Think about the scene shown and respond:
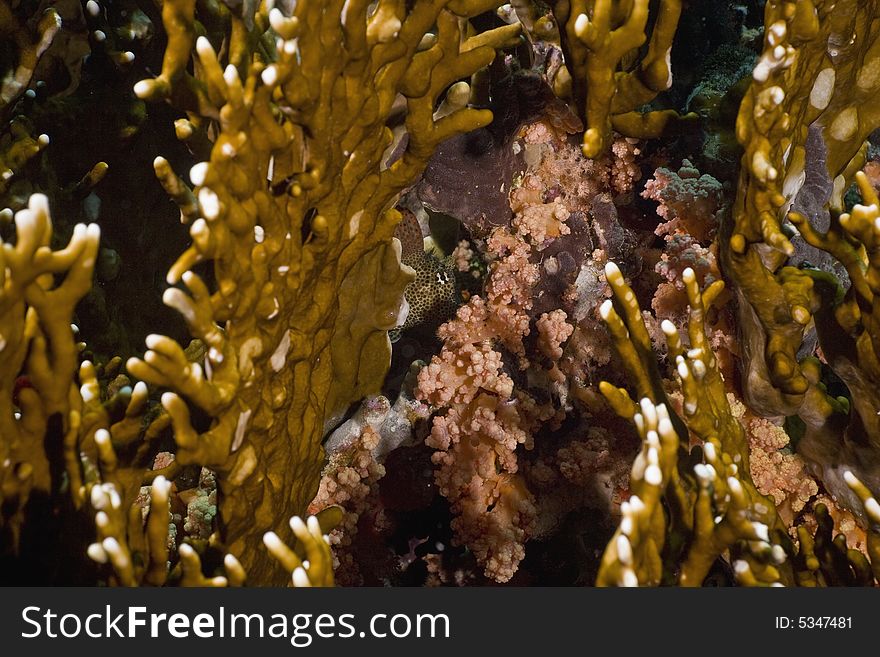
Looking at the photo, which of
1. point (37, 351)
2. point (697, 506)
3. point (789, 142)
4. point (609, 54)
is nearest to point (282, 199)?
point (37, 351)

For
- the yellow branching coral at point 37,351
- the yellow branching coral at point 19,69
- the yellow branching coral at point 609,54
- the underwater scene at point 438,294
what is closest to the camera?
the yellow branching coral at point 37,351

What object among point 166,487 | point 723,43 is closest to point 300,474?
point 166,487

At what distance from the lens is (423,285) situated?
3275 millimetres

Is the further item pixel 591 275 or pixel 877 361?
pixel 591 275

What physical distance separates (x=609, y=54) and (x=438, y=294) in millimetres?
1448

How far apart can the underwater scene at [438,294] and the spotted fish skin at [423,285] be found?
0.03 meters

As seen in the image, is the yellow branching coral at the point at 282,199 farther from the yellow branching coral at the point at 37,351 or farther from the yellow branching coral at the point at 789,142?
the yellow branching coral at the point at 789,142

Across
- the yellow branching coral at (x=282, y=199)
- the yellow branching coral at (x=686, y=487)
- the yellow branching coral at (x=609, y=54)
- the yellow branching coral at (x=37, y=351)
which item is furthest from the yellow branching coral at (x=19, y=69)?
the yellow branching coral at (x=686, y=487)

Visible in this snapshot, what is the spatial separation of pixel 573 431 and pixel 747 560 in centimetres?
117

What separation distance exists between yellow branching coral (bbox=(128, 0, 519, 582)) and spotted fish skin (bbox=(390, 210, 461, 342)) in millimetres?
668

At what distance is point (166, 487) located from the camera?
5.79ft

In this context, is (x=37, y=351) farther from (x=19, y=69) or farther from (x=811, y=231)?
(x=811, y=231)

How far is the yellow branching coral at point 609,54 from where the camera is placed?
87.7 inches

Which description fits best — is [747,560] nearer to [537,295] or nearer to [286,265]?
[537,295]
